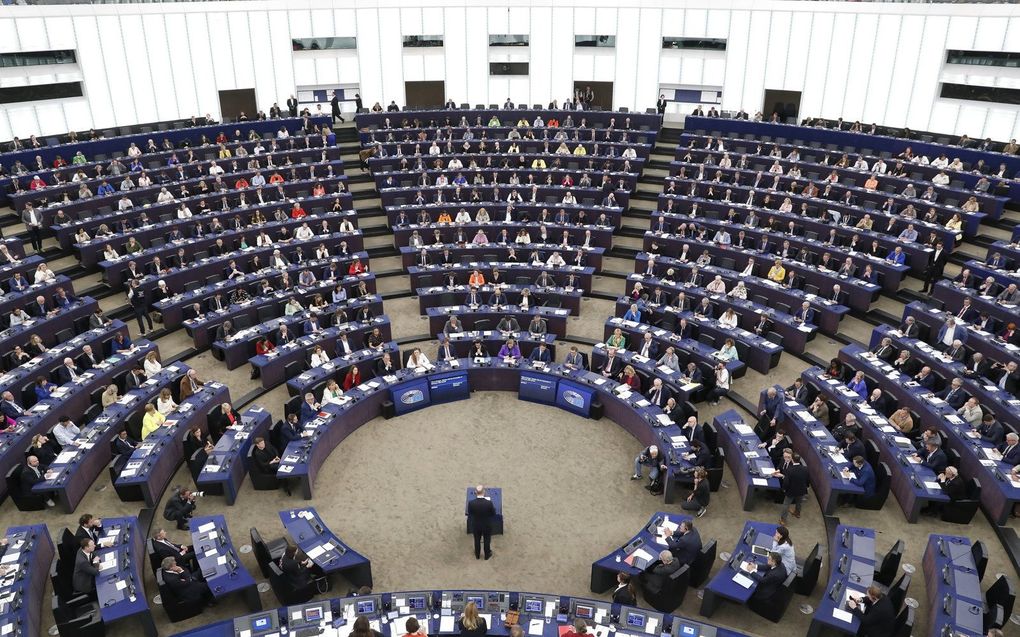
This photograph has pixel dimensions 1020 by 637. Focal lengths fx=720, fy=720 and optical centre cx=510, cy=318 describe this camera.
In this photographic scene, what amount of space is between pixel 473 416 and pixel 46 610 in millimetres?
8931

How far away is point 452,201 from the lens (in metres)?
27.0

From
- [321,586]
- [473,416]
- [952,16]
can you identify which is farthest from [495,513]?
[952,16]

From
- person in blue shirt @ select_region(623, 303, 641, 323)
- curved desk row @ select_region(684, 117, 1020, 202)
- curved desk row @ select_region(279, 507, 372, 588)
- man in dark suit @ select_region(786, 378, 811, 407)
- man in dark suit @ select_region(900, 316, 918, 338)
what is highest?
curved desk row @ select_region(684, 117, 1020, 202)

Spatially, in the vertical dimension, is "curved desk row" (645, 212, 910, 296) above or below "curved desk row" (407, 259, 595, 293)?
above

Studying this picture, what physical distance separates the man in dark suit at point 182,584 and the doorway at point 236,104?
26814mm

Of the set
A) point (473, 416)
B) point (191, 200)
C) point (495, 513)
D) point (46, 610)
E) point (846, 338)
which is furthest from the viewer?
point (191, 200)

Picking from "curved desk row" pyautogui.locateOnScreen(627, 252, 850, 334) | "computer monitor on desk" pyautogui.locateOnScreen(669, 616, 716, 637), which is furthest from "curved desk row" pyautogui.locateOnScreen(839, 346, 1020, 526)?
"computer monitor on desk" pyautogui.locateOnScreen(669, 616, 716, 637)

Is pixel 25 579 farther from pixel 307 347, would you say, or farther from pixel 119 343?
pixel 307 347

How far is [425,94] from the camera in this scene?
118 feet

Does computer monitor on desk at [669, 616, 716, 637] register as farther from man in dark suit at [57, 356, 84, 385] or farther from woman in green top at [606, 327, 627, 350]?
man in dark suit at [57, 356, 84, 385]

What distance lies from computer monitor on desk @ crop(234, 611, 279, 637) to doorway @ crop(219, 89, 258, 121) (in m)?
28.1

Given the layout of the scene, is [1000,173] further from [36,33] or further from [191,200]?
[36,33]

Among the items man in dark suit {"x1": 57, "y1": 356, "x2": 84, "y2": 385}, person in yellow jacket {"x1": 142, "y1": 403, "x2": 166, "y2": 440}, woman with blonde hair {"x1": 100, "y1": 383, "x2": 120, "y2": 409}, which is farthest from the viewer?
man in dark suit {"x1": 57, "y1": 356, "x2": 84, "y2": 385}

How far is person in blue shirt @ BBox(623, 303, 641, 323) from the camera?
19.8m
